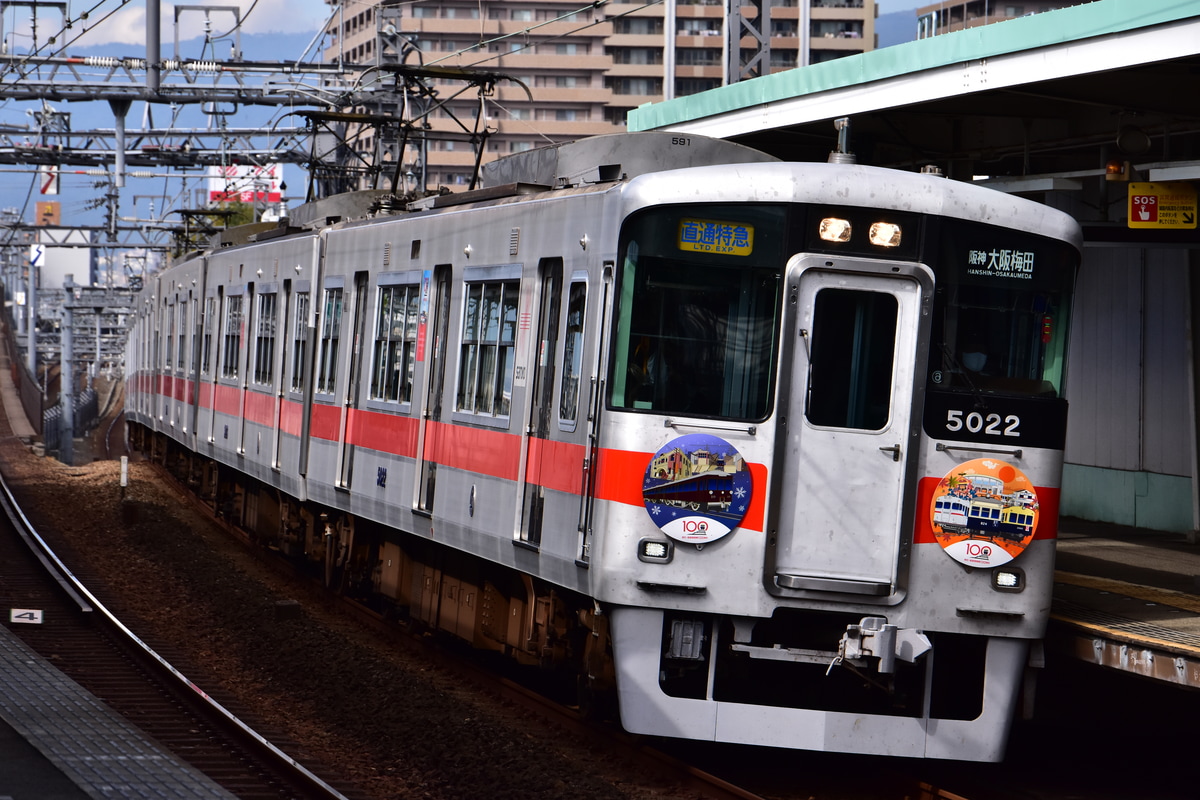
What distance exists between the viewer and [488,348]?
979 cm

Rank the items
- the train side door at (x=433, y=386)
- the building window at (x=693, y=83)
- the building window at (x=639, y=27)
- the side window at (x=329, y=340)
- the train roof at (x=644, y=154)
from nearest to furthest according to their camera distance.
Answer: the train roof at (x=644, y=154) → the train side door at (x=433, y=386) → the side window at (x=329, y=340) → the building window at (x=693, y=83) → the building window at (x=639, y=27)

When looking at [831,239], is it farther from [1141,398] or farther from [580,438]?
[1141,398]

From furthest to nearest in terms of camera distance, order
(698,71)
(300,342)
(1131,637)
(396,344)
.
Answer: (698,71)
(300,342)
(396,344)
(1131,637)

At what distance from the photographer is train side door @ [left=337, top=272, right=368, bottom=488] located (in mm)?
12508

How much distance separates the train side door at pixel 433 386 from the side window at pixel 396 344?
344mm

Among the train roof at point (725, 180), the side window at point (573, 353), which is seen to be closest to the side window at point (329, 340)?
the train roof at point (725, 180)

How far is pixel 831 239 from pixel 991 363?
1.05 m

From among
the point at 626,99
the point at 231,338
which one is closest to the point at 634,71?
the point at 626,99

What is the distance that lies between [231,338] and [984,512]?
12.1 meters

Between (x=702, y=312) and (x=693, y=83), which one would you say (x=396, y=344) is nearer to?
(x=702, y=312)

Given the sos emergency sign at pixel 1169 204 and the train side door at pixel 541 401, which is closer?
the train side door at pixel 541 401

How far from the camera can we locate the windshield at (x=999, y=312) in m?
7.78

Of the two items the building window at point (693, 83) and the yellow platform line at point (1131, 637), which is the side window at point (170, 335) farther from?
the building window at point (693, 83)

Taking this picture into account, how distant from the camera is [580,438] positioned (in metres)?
8.14
